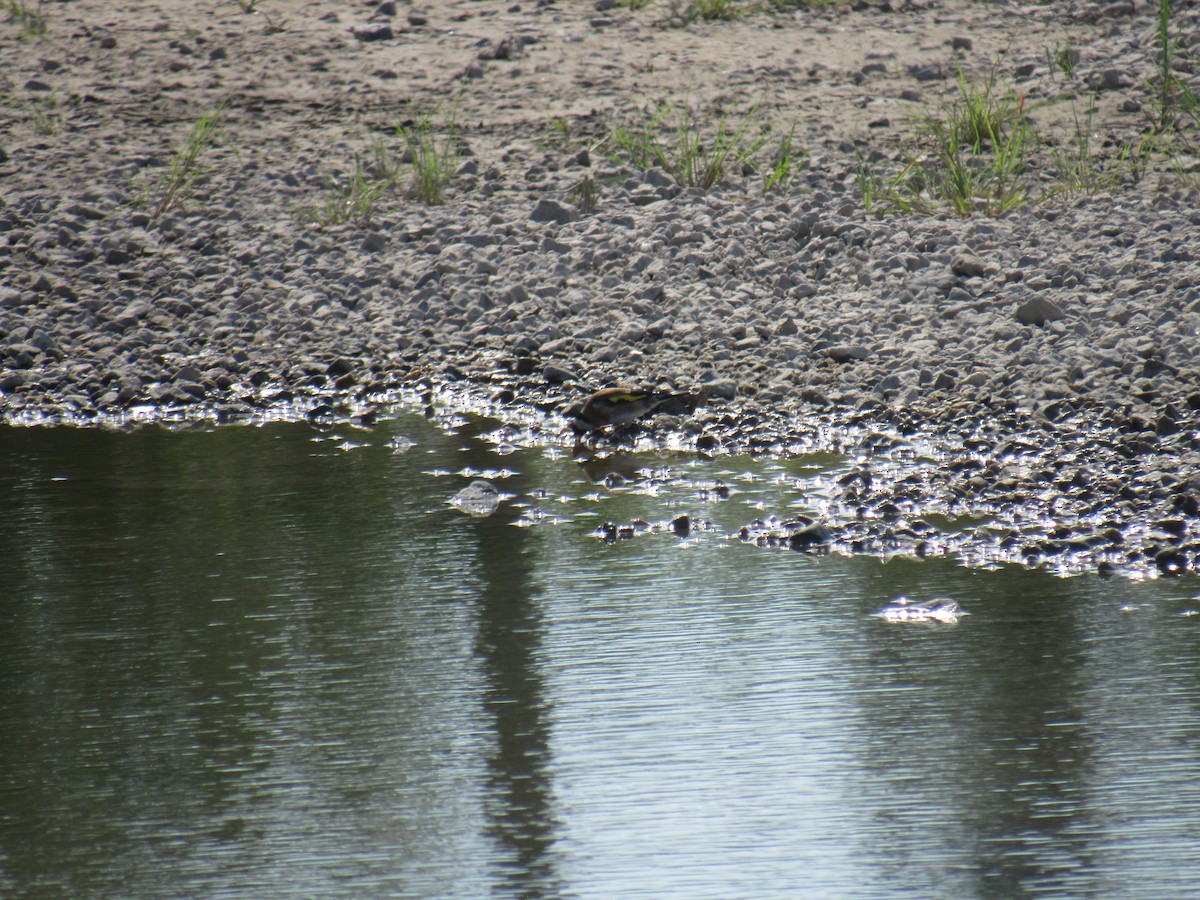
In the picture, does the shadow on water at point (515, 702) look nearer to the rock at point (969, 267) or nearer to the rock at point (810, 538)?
the rock at point (810, 538)

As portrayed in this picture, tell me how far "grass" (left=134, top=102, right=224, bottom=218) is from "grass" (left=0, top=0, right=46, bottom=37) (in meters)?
2.02

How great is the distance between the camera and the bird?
450cm

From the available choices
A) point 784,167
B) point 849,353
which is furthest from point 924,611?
point 784,167

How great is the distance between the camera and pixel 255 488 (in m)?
4.12

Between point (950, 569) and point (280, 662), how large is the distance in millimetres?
1415

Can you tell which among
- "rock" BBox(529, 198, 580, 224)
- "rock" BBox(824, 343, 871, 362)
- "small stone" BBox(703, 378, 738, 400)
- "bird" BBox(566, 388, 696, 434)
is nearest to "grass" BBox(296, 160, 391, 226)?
"rock" BBox(529, 198, 580, 224)

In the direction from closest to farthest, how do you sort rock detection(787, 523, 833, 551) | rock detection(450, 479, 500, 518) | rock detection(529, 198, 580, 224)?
rock detection(787, 523, 833, 551) → rock detection(450, 479, 500, 518) → rock detection(529, 198, 580, 224)

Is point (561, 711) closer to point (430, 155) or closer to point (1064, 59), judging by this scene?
point (430, 155)

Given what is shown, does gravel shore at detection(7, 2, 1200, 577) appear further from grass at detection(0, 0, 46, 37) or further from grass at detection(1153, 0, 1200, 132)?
grass at detection(0, 0, 46, 37)

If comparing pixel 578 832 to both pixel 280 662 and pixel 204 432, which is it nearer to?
pixel 280 662

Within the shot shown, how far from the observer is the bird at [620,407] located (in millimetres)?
4496

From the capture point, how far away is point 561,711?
109 inches

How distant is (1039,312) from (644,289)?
131 centimetres

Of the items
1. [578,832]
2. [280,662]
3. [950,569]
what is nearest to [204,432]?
[280,662]
